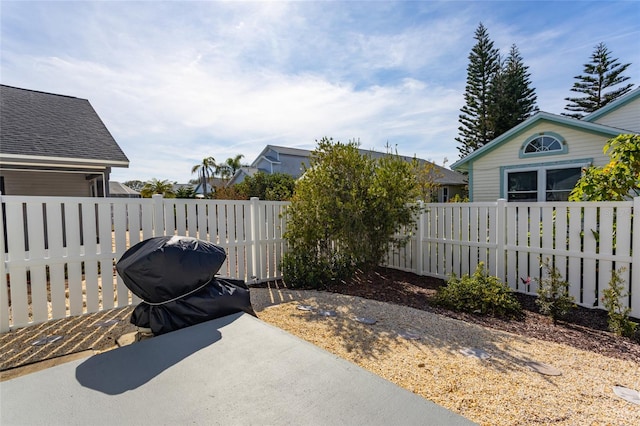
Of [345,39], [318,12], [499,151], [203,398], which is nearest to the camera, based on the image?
[203,398]

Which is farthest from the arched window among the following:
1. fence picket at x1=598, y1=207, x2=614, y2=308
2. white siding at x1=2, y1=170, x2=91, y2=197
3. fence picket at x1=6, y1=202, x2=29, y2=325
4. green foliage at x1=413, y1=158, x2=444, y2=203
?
white siding at x1=2, y1=170, x2=91, y2=197

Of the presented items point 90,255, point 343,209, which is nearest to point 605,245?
point 343,209

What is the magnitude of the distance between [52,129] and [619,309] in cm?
1202

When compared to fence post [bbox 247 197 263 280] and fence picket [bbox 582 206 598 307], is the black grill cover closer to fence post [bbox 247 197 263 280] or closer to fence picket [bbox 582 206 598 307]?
fence post [bbox 247 197 263 280]

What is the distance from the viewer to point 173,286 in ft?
9.04

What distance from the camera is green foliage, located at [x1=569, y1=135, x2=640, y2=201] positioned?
14.8ft

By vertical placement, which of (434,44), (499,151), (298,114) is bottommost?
(499,151)

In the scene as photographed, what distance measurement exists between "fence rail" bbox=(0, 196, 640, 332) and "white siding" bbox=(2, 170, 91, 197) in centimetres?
478

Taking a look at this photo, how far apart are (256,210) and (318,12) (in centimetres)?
346

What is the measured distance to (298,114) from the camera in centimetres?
936

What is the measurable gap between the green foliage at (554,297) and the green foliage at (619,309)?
376mm

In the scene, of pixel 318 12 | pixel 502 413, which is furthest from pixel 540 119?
Result: pixel 502 413

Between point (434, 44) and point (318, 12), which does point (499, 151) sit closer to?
point (434, 44)

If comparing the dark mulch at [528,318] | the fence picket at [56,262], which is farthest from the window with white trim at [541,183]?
the fence picket at [56,262]
